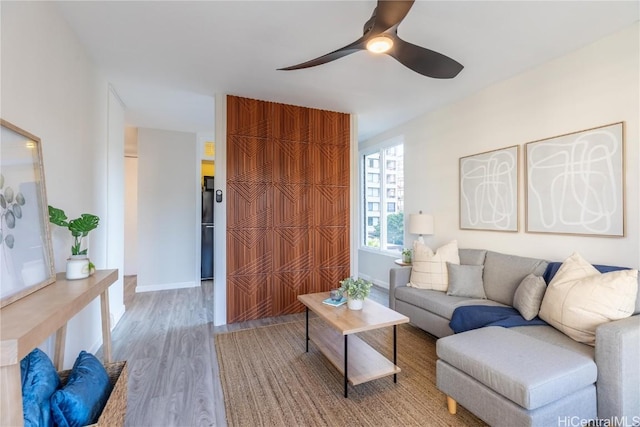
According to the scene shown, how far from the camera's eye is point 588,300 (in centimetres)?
182

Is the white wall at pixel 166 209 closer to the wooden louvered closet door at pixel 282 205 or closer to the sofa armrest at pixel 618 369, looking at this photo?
the wooden louvered closet door at pixel 282 205

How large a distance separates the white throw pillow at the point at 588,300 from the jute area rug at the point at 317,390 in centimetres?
86

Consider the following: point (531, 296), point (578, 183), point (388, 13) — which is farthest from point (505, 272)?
point (388, 13)

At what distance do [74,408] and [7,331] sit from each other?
0.60 metres

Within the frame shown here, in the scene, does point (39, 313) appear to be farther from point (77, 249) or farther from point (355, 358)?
point (355, 358)

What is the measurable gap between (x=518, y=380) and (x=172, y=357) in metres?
2.57

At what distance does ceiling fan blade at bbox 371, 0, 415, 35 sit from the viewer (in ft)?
4.40

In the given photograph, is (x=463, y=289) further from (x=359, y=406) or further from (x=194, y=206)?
(x=194, y=206)

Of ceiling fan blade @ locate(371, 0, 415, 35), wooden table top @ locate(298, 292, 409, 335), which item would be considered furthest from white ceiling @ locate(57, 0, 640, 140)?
wooden table top @ locate(298, 292, 409, 335)

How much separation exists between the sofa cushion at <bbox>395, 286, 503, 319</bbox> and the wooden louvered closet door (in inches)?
45.4

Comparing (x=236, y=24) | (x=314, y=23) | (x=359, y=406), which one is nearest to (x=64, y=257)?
(x=236, y=24)

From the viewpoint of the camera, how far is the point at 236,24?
6.91 feet

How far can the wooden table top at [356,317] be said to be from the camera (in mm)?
1949

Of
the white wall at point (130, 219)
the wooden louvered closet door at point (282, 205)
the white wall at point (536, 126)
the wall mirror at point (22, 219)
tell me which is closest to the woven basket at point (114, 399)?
the wall mirror at point (22, 219)
